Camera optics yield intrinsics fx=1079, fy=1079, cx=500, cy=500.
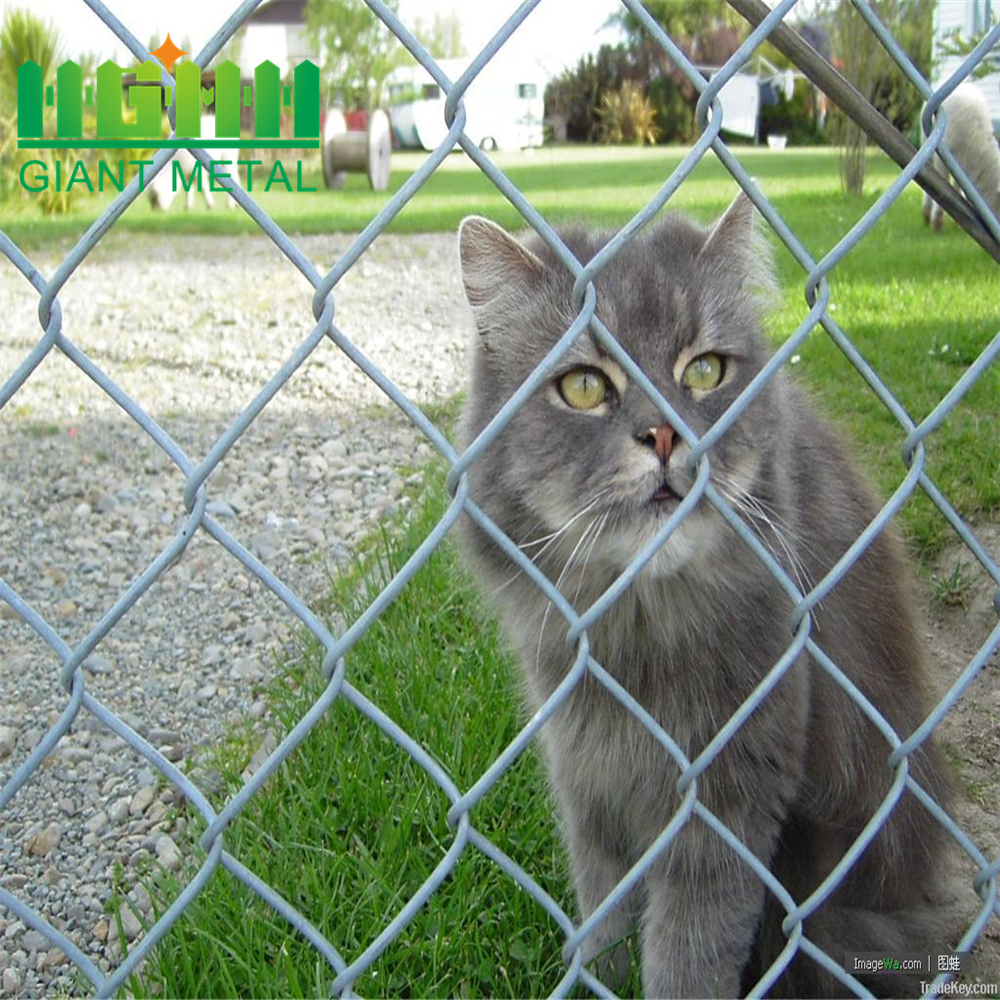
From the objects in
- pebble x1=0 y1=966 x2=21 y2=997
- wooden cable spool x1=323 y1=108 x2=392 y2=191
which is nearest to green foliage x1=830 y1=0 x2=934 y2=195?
wooden cable spool x1=323 y1=108 x2=392 y2=191

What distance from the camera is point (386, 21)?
98cm

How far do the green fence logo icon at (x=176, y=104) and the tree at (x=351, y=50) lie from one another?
5013 millimetres

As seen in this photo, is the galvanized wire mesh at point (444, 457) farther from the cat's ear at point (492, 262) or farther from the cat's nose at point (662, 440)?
the cat's ear at point (492, 262)

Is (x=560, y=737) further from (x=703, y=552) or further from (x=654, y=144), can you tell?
(x=654, y=144)

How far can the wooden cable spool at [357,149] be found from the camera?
1478cm

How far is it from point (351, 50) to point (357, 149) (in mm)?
1340

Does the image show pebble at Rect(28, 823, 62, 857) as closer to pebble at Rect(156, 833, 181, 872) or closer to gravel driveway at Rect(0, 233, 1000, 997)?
gravel driveway at Rect(0, 233, 1000, 997)

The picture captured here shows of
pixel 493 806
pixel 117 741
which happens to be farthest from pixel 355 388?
pixel 493 806

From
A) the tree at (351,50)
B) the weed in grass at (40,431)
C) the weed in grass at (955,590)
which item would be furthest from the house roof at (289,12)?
the weed in grass at (955,590)

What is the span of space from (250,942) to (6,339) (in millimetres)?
6194

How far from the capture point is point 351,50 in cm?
1494

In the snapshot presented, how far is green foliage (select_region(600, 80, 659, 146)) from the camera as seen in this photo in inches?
221

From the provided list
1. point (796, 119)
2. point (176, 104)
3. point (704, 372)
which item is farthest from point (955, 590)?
point (796, 119)

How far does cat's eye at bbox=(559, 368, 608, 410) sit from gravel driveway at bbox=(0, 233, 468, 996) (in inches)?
27.8
